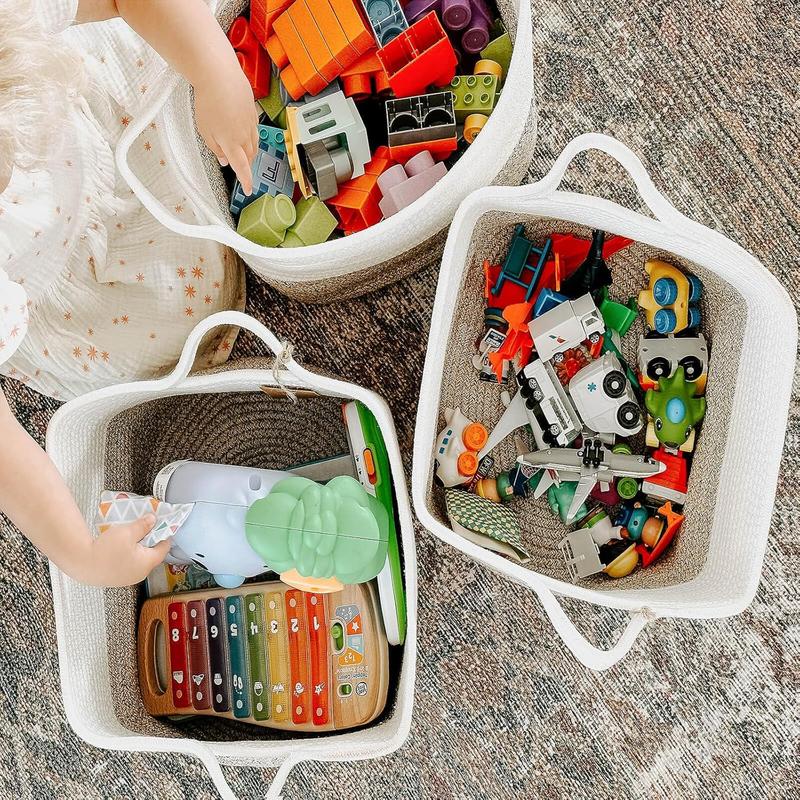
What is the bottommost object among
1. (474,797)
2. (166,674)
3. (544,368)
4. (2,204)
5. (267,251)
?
(474,797)

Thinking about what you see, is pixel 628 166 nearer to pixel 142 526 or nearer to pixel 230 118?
pixel 230 118

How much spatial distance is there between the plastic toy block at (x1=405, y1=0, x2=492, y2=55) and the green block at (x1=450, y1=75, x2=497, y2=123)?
45 mm

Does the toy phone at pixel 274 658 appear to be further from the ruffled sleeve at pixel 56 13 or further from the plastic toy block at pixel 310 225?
the ruffled sleeve at pixel 56 13

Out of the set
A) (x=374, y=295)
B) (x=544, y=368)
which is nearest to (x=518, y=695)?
(x=544, y=368)

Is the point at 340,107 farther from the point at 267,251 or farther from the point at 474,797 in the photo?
the point at 474,797

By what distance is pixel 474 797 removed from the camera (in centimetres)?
95

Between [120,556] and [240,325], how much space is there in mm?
246

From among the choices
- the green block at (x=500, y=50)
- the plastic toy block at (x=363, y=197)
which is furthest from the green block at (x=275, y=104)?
the green block at (x=500, y=50)

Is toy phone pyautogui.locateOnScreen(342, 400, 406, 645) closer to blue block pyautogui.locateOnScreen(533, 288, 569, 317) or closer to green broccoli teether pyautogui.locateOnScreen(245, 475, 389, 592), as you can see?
green broccoli teether pyautogui.locateOnScreen(245, 475, 389, 592)

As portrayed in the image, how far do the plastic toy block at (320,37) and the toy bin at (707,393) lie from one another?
235 millimetres

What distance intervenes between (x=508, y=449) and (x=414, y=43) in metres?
0.44

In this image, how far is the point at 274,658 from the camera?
83cm

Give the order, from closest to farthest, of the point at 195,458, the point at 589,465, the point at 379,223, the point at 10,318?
the point at 10,318
the point at 379,223
the point at 589,465
the point at 195,458

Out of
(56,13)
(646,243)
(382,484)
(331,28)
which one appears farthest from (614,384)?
(56,13)
